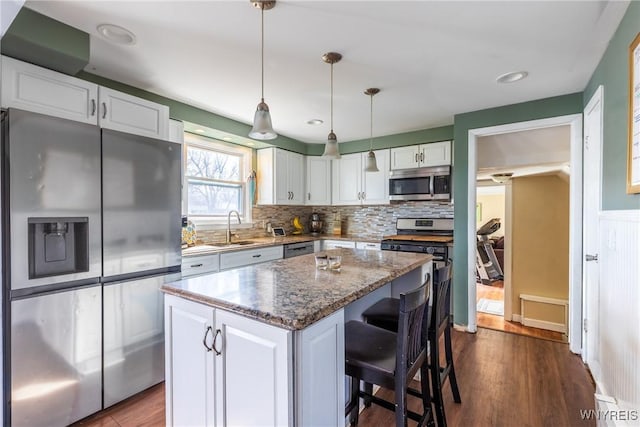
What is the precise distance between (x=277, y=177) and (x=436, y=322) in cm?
289

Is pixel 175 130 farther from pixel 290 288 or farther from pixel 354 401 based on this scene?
pixel 354 401

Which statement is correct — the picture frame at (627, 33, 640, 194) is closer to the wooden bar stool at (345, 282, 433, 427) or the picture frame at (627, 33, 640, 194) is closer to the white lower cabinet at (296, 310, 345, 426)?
the wooden bar stool at (345, 282, 433, 427)

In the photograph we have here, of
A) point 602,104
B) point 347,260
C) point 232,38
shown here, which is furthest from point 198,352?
point 602,104

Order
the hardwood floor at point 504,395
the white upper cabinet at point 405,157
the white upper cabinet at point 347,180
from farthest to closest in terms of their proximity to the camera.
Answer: the white upper cabinet at point 347,180 → the white upper cabinet at point 405,157 → the hardwood floor at point 504,395

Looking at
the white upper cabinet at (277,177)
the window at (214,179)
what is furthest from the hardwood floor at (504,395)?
the white upper cabinet at (277,177)

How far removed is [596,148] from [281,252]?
309 cm

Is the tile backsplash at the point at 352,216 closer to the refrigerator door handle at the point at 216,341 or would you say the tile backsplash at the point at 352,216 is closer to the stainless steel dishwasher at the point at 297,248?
the stainless steel dishwasher at the point at 297,248

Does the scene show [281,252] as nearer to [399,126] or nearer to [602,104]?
[399,126]

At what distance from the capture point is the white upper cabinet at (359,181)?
4141mm

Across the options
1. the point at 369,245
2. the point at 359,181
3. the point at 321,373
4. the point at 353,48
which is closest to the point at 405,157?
the point at 359,181

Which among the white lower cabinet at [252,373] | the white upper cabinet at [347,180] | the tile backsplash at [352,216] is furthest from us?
the white upper cabinet at [347,180]

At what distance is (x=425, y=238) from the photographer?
3652 mm

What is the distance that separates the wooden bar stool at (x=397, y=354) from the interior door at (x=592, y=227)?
1.60 m

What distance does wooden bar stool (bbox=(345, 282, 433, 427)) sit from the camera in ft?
3.99
